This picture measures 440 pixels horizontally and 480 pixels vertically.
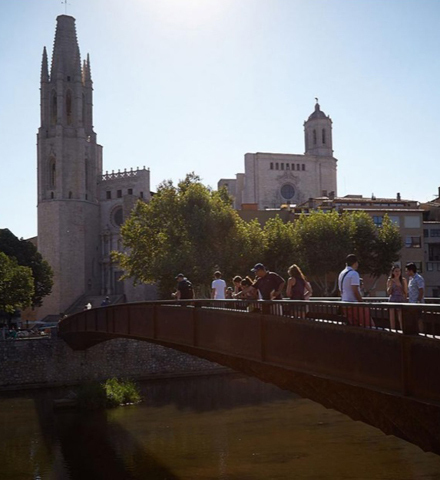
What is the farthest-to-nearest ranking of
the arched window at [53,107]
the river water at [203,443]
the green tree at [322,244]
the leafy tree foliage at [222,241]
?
the arched window at [53,107]
the green tree at [322,244]
the leafy tree foliage at [222,241]
the river water at [203,443]

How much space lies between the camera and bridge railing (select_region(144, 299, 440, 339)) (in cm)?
1012

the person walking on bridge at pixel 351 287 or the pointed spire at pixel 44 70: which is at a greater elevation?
the pointed spire at pixel 44 70

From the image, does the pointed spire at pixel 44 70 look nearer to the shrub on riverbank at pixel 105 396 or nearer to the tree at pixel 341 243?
the tree at pixel 341 243

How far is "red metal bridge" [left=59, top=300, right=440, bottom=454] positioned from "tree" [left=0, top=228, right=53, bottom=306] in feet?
190

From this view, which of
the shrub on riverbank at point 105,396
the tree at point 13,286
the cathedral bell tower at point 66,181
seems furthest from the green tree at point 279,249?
the cathedral bell tower at point 66,181

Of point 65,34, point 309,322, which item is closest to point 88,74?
point 65,34

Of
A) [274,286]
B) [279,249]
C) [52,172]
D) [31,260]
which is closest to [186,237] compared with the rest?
[279,249]

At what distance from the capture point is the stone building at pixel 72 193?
8644 cm

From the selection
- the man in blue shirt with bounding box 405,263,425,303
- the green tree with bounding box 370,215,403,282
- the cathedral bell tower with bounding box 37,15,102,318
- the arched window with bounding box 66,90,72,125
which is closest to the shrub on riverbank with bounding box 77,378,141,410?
the man in blue shirt with bounding box 405,263,425,303

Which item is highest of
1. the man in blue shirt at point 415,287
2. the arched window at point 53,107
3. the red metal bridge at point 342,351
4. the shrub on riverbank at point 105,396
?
the arched window at point 53,107

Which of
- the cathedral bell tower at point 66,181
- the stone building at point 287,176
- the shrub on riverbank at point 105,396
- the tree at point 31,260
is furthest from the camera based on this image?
the stone building at point 287,176

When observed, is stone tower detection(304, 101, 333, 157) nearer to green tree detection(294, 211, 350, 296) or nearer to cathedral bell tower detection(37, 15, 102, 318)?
cathedral bell tower detection(37, 15, 102, 318)

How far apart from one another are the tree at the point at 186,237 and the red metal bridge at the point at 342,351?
27.5 m

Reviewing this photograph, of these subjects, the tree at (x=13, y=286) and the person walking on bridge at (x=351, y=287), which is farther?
the tree at (x=13, y=286)
